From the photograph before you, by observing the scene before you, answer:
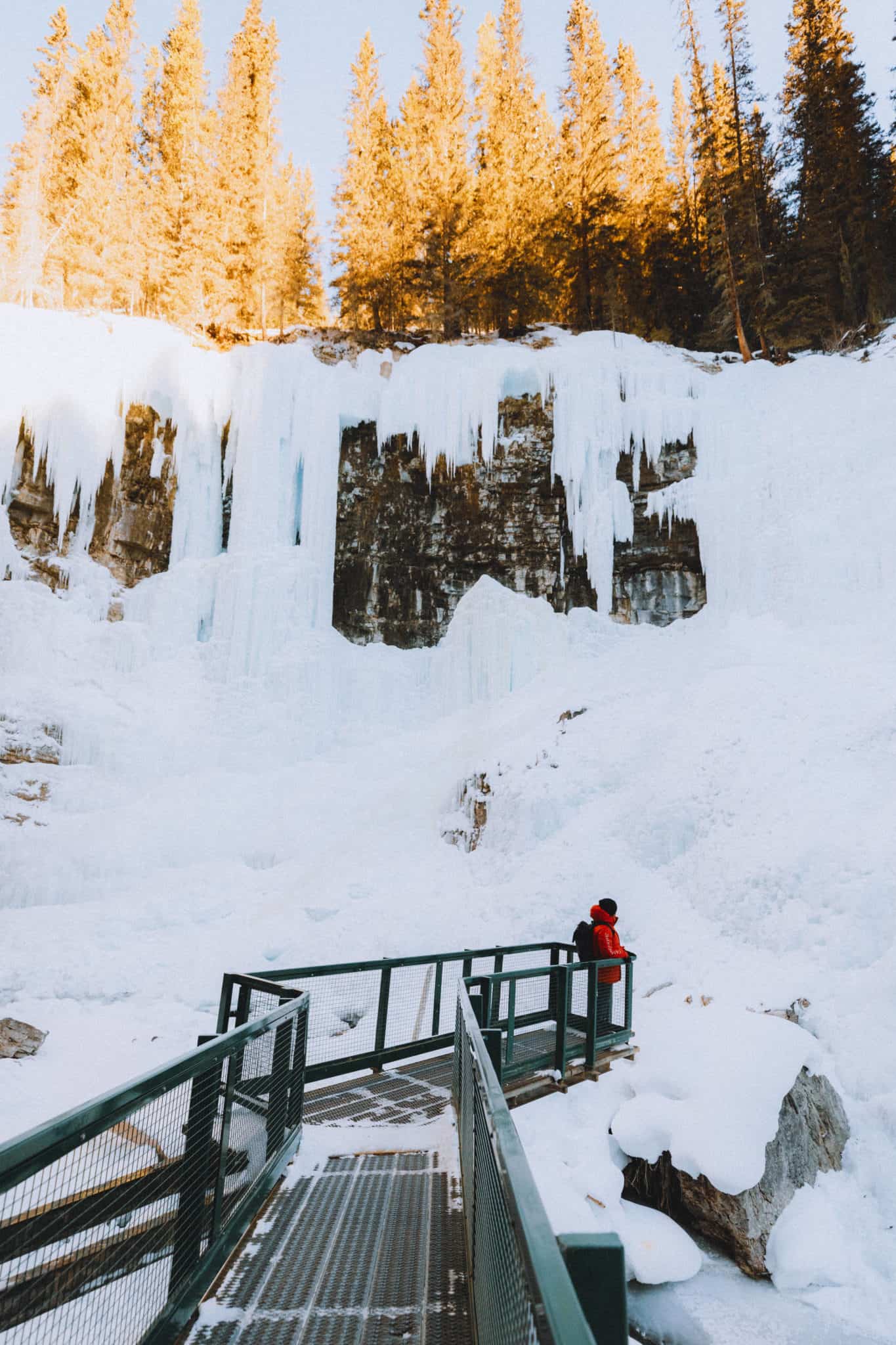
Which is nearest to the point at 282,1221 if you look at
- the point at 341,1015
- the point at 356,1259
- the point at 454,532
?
the point at 356,1259

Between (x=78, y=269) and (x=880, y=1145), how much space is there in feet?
106

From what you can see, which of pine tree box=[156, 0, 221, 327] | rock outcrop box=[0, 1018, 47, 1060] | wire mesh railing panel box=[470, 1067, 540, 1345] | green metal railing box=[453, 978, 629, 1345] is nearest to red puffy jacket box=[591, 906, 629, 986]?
wire mesh railing panel box=[470, 1067, 540, 1345]

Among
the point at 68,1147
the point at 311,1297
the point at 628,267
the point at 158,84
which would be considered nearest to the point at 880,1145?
the point at 311,1297

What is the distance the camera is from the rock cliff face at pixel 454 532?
69.1ft

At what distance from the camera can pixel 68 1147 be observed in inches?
67.7

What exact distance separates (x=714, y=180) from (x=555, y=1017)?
30287mm

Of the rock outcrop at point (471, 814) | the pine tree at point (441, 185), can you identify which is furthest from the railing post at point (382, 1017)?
the pine tree at point (441, 185)

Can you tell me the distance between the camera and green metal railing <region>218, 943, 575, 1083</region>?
217 inches

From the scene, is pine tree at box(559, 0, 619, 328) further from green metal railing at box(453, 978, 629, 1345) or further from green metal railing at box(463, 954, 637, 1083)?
green metal railing at box(453, 978, 629, 1345)

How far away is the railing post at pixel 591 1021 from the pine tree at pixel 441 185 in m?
25.8

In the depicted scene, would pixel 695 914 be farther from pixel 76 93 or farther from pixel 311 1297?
pixel 76 93

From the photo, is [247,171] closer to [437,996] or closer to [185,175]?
[185,175]

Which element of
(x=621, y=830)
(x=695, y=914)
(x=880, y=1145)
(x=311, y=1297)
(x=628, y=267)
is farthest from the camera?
(x=628, y=267)

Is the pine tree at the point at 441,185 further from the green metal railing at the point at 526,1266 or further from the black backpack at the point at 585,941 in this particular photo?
the green metal railing at the point at 526,1266
